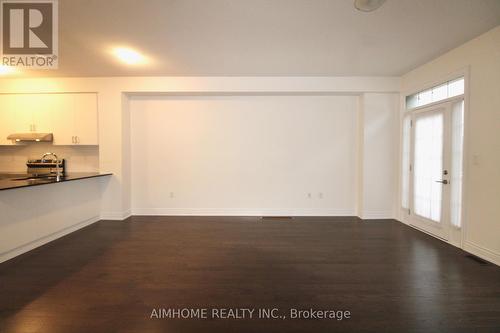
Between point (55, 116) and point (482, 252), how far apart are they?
26.1ft

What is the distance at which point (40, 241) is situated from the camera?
3.23 metres

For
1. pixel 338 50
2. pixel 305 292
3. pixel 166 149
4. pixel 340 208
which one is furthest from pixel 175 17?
pixel 340 208

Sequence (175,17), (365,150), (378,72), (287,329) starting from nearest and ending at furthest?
(287,329), (175,17), (378,72), (365,150)

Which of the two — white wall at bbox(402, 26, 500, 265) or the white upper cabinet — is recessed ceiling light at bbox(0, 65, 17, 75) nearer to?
the white upper cabinet

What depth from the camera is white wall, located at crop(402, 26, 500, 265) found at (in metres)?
2.73

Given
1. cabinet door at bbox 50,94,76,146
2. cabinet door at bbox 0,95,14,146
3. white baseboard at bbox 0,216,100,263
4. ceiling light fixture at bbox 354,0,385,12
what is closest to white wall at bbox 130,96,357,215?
white baseboard at bbox 0,216,100,263

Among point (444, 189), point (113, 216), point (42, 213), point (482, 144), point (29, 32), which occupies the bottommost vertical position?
point (113, 216)

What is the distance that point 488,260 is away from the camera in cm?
277

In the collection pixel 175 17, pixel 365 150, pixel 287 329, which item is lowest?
pixel 287 329

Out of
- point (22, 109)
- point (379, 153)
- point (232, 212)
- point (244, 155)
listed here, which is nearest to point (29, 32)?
point (22, 109)

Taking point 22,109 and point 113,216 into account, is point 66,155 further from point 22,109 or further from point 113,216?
point 113,216

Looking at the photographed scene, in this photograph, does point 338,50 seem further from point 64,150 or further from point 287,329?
point 64,150

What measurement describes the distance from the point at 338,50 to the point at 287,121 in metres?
1.83

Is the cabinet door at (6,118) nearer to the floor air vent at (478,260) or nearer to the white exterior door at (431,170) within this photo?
the white exterior door at (431,170)
